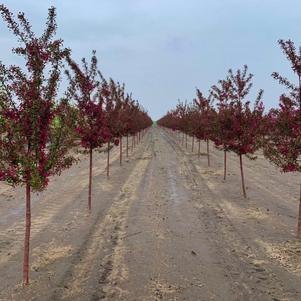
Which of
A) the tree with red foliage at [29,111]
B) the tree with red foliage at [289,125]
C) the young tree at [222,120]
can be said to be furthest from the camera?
the young tree at [222,120]

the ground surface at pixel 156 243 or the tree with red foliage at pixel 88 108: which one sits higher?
the tree with red foliage at pixel 88 108

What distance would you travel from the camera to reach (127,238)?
13680mm

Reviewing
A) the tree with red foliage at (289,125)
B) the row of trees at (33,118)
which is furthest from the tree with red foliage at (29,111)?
the tree with red foliage at (289,125)

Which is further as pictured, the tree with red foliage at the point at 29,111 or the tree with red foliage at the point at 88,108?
the tree with red foliage at the point at 88,108

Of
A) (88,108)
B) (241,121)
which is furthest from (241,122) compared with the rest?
(88,108)

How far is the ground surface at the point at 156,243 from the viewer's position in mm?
9719

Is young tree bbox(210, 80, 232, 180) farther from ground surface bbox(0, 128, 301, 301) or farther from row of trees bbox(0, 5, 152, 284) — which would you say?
row of trees bbox(0, 5, 152, 284)

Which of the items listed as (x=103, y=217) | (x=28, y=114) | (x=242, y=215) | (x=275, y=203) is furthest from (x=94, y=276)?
(x=275, y=203)

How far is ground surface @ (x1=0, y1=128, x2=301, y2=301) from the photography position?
9.72 meters

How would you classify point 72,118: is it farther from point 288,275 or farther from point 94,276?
point 288,275

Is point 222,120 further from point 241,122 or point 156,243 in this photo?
point 156,243

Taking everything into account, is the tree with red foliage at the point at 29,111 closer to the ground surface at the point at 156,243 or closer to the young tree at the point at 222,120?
the ground surface at the point at 156,243

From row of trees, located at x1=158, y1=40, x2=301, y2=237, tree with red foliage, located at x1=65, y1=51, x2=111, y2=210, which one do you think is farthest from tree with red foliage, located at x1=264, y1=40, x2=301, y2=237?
tree with red foliage, located at x1=65, y1=51, x2=111, y2=210

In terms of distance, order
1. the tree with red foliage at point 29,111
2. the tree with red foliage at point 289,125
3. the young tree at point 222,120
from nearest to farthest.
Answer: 1. the tree with red foliage at point 29,111
2. the tree with red foliage at point 289,125
3. the young tree at point 222,120
